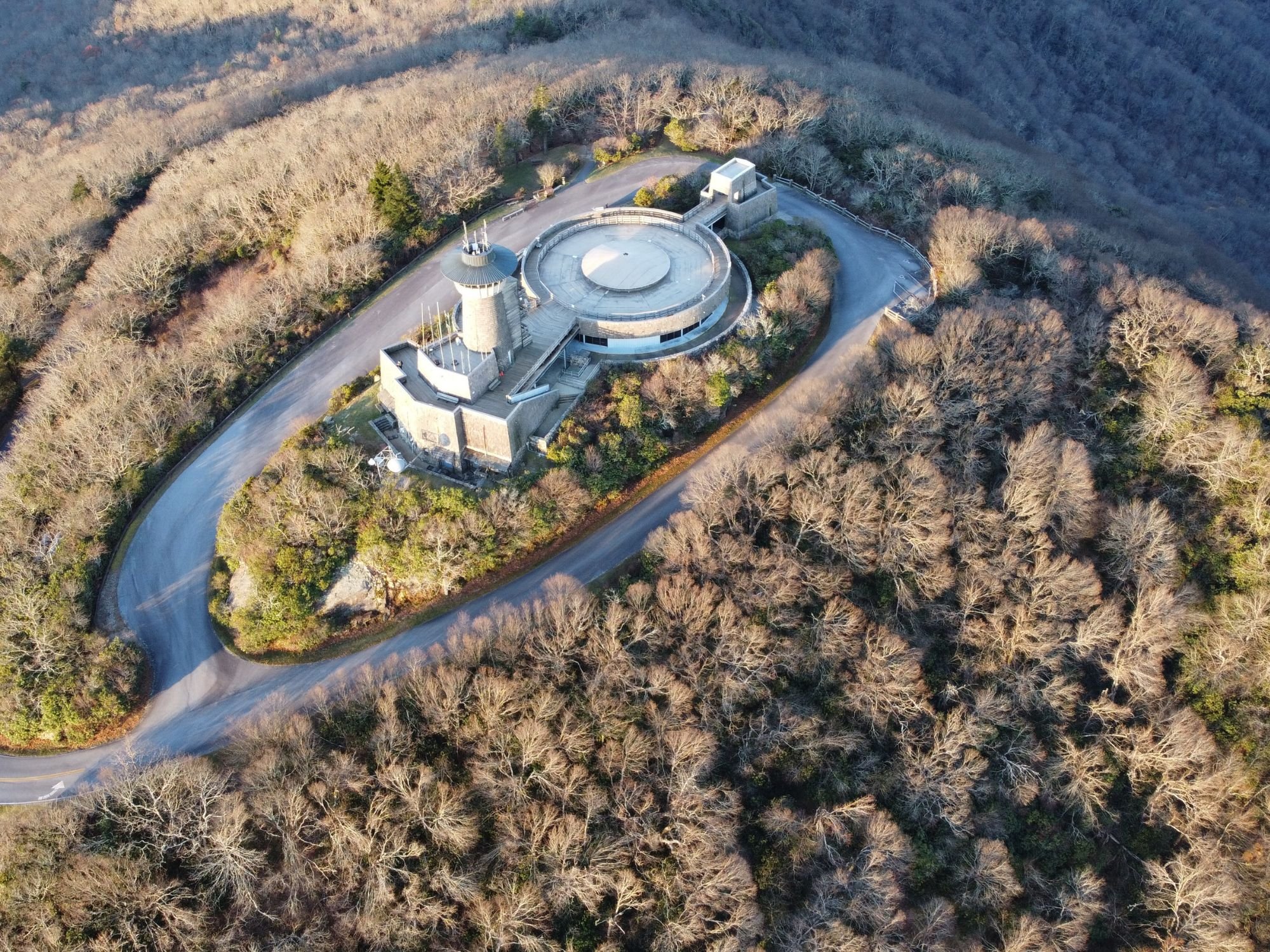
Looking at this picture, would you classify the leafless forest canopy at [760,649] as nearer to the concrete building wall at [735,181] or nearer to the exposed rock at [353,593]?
the exposed rock at [353,593]

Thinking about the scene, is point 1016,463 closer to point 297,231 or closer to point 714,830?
point 714,830

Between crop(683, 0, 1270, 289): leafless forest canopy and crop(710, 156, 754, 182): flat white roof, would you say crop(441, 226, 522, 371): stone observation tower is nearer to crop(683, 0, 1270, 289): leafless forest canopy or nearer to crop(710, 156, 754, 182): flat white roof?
crop(710, 156, 754, 182): flat white roof

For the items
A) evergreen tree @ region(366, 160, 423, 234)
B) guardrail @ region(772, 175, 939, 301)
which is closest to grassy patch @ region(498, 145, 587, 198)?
evergreen tree @ region(366, 160, 423, 234)

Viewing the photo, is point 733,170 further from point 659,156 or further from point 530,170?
point 530,170

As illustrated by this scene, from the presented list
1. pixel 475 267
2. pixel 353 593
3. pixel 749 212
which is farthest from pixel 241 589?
pixel 749 212

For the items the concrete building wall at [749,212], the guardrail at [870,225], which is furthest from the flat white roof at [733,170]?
the guardrail at [870,225]

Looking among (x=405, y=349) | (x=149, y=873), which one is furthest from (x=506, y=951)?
(x=405, y=349)
